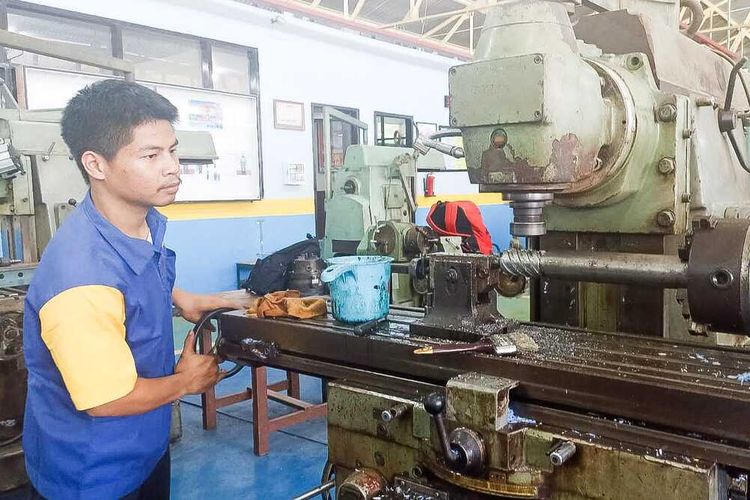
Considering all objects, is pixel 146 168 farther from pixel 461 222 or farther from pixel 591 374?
pixel 461 222

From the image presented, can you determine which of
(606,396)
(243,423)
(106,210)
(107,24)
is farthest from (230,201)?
(606,396)

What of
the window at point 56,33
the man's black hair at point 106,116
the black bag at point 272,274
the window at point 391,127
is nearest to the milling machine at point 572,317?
the man's black hair at point 106,116

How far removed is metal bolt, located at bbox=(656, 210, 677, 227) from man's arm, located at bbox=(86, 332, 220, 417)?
3.08 feet

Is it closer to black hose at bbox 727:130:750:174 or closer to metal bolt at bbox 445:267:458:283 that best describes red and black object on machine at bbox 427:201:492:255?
black hose at bbox 727:130:750:174

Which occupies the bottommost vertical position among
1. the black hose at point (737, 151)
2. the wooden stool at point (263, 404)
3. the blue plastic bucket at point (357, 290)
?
the wooden stool at point (263, 404)

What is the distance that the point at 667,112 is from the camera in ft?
3.77

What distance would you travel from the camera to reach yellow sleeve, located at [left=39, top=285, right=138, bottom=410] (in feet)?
3.79

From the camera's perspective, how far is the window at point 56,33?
4082mm

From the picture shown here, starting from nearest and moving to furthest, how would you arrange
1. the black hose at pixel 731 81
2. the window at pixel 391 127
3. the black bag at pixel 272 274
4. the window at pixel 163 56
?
the black hose at pixel 731 81
the black bag at pixel 272 274
the window at pixel 163 56
the window at pixel 391 127

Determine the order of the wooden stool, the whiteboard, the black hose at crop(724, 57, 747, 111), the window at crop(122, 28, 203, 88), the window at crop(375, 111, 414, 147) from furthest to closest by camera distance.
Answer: the window at crop(375, 111, 414, 147)
the whiteboard
the window at crop(122, 28, 203, 88)
the wooden stool
the black hose at crop(724, 57, 747, 111)

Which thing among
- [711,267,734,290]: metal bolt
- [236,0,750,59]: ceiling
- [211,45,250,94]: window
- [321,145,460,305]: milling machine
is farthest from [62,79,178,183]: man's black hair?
[211,45,250,94]: window

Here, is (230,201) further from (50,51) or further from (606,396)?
(606,396)

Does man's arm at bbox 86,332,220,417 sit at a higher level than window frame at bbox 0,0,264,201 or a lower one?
lower

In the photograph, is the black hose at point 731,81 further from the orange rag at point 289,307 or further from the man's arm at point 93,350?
the man's arm at point 93,350
